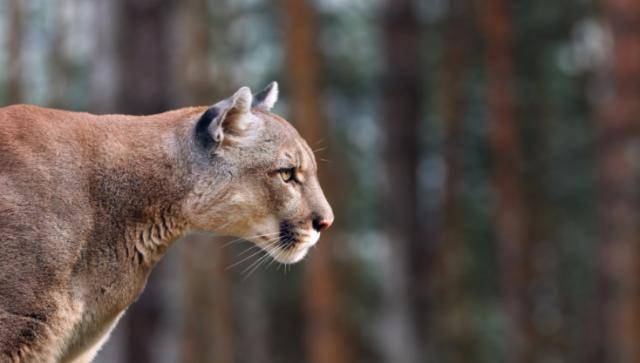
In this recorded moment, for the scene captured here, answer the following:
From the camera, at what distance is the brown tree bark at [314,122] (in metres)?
20.3

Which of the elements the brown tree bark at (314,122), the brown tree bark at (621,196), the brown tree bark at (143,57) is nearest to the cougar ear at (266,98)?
the brown tree bark at (143,57)

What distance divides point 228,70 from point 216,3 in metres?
2.16

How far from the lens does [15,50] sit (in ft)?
96.3

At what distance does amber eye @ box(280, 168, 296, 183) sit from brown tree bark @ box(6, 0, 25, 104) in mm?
20160

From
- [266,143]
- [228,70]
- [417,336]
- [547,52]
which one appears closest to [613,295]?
[417,336]

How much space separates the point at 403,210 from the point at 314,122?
8.98 ft

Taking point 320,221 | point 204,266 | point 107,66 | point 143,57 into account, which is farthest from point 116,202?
point 204,266

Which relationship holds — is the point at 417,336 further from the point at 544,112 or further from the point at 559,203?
the point at 559,203

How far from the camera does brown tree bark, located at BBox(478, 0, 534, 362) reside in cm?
2544

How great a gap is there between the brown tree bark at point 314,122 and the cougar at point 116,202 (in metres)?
13.9

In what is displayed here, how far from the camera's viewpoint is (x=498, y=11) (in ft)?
83.4

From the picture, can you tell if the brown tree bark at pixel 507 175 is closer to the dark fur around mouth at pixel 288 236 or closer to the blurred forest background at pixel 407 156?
the blurred forest background at pixel 407 156

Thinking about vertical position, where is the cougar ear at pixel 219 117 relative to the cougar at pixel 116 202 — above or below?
above

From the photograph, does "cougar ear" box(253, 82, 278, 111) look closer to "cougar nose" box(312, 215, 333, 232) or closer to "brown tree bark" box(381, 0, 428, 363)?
"cougar nose" box(312, 215, 333, 232)
